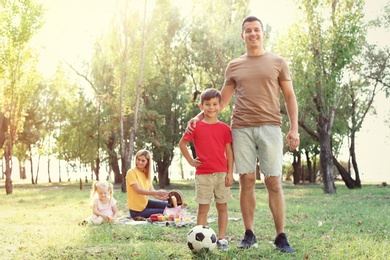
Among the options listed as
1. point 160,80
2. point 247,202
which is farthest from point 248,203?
point 160,80

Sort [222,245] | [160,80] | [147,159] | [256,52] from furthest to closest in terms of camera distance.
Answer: [160,80]
[147,159]
[256,52]
[222,245]

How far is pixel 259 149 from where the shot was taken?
6.16 metres

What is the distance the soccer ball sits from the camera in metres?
5.67

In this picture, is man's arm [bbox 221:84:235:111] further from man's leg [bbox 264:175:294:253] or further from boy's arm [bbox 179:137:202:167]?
man's leg [bbox 264:175:294:253]

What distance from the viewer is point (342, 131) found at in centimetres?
3644

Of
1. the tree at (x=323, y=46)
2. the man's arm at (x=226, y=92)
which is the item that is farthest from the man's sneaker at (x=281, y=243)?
the tree at (x=323, y=46)

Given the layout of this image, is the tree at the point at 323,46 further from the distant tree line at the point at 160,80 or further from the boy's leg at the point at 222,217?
the boy's leg at the point at 222,217

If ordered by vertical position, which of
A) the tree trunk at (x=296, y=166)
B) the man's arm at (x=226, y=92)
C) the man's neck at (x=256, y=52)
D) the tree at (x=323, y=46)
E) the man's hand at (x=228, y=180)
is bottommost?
the tree trunk at (x=296, y=166)

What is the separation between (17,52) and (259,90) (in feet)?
67.6

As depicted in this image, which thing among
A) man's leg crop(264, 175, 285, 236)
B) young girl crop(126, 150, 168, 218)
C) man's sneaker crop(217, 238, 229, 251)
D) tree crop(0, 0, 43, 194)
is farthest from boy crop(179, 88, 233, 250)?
tree crop(0, 0, 43, 194)

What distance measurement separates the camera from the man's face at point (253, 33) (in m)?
6.17

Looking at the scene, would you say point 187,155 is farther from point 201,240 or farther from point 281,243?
point 281,243

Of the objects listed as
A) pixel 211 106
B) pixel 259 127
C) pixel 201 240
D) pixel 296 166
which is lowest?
pixel 296 166

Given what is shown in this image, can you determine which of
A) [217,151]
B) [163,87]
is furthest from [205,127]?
[163,87]
